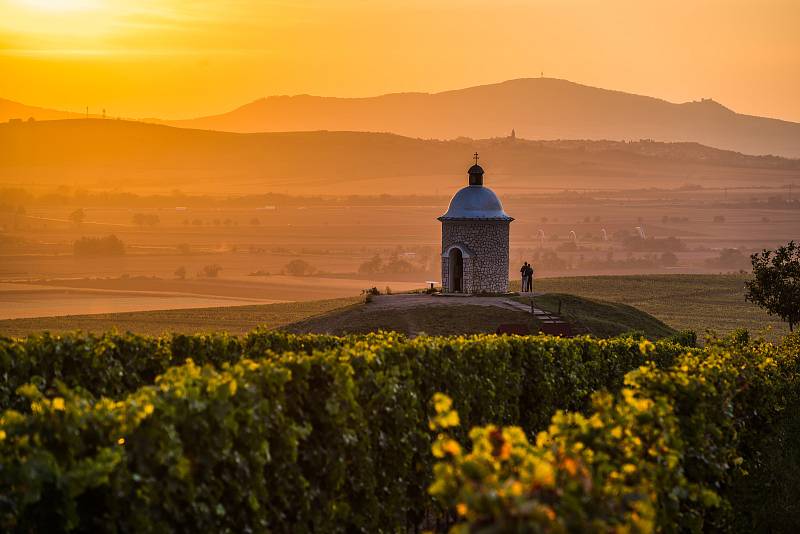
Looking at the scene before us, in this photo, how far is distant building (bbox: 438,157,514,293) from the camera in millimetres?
56219

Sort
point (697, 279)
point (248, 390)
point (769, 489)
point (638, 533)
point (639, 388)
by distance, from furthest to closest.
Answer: point (697, 279) < point (769, 489) < point (639, 388) < point (248, 390) < point (638, 533)

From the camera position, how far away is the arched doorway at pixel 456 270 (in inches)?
2226

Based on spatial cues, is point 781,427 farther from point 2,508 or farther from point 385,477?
point 2,508

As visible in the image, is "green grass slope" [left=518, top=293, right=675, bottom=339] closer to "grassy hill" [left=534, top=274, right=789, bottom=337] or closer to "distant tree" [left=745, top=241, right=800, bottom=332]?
"distant tree" [left=745, top=241, right=800, bottom=332]

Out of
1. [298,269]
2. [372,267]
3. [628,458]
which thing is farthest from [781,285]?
[298,269]

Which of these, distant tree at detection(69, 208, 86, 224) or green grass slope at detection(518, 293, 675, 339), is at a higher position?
distant tree at detection(69, 208, 86, 224)

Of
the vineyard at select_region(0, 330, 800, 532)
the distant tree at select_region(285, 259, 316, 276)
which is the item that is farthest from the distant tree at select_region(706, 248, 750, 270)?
the vineyard at select_region(0, 330, 800, 532)

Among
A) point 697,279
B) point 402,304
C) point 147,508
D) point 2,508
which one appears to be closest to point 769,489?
point 147,508

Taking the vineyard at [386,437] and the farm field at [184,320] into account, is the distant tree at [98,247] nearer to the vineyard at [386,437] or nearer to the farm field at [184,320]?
the farm field at [184,320]

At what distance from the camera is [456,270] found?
5678 cm

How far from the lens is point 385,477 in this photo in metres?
19.1

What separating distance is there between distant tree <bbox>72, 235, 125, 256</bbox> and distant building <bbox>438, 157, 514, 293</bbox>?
331ft

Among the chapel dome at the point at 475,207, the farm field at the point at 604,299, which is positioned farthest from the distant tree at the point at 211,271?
the chapel dome at the point at 475,207

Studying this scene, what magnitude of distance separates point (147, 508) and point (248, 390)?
8.61 ft
